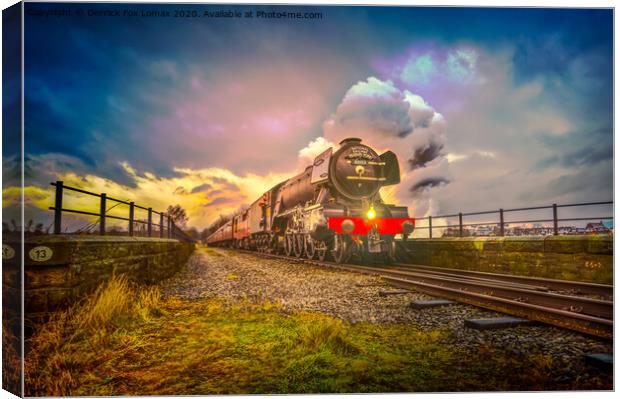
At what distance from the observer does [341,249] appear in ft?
28.8

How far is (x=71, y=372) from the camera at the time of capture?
9.31 ft

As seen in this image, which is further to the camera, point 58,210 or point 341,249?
point 341,249

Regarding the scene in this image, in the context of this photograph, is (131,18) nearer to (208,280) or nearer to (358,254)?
(208,280)

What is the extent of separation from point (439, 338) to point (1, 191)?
3736 millimetres

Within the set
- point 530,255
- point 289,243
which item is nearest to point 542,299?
point 530,255

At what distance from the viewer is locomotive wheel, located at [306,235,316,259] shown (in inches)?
388

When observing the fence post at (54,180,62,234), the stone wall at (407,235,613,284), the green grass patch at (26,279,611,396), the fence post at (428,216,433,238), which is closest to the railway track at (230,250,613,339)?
the stone wall at (407,235,613,284)

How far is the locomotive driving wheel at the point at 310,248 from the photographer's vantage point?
9.85 metres

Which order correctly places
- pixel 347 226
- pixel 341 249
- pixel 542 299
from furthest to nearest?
pixel 341 249, pixel 347 226, pixel 542 299

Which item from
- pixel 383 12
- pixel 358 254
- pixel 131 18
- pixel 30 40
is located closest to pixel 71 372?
pixel 30 40

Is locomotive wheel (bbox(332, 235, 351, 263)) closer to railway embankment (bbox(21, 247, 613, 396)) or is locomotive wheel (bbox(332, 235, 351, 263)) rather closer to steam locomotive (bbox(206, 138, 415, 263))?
steam locomotive (bbox(206, 138, 415, 263))

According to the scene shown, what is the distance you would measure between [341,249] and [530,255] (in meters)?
3.72

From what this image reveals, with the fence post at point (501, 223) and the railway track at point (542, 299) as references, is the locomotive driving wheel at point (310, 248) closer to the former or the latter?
the railway track at point (542, 299)

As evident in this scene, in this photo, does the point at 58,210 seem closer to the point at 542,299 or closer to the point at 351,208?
the point at 542,299
